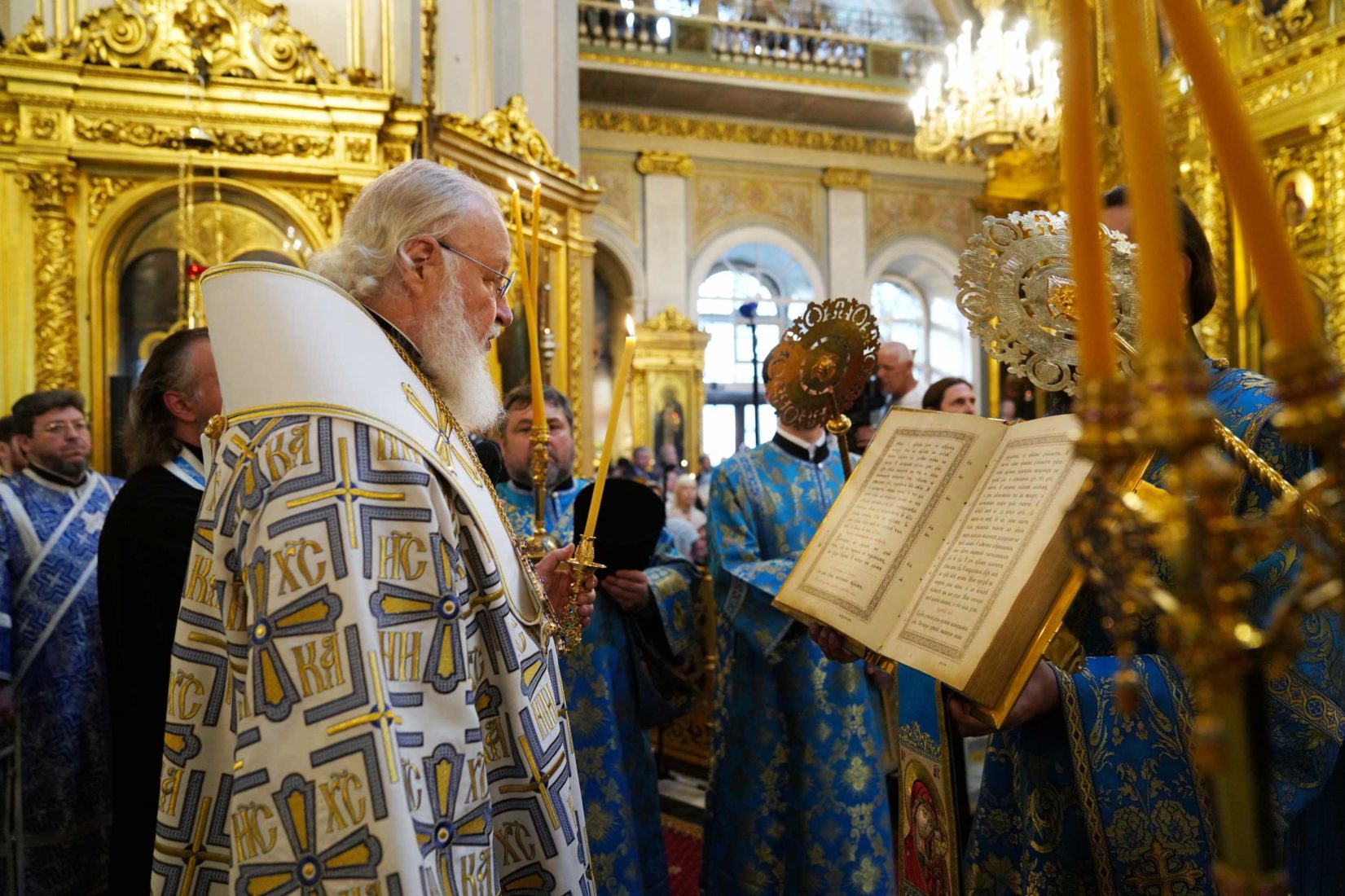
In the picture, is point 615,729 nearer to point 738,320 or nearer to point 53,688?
point 53,688

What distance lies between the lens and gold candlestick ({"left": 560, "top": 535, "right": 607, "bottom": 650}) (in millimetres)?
1781

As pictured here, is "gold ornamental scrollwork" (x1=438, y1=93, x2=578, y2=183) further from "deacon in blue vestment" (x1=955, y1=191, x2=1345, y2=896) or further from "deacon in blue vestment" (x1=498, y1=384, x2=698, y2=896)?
"deacon in blue vestment" (x1=955, y1=191, x2=1345, y2=896)

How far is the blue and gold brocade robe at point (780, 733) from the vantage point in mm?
2881

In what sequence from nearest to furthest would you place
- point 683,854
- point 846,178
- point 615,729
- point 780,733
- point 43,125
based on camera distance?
1. point 615,729
2. point 780,733
3. point 683,854
4. point 43,125
5. point 846,178

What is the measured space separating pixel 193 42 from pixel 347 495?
5378mm

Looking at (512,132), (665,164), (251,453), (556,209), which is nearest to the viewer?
(251,453)

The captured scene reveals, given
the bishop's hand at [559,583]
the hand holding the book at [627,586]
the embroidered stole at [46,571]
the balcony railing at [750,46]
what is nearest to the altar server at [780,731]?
the hand holding the book at [627,586]

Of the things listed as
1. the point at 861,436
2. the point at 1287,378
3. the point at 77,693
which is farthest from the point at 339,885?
the point at 861,436

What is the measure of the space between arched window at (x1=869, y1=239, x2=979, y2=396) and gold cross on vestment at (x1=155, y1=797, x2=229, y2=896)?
14.9 m

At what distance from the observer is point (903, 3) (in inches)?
613

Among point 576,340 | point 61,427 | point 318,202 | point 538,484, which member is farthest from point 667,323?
point 538,484

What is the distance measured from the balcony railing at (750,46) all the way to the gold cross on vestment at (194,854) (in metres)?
12.5

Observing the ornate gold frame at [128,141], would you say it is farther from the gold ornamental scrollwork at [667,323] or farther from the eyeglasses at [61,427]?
the gold ornamental scrollwork at [667,323]

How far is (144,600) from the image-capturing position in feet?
6.64
